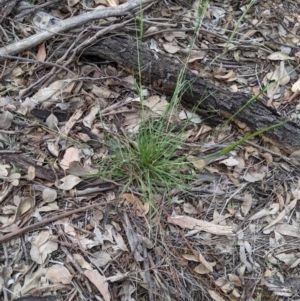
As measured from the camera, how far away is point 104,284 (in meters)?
1.54

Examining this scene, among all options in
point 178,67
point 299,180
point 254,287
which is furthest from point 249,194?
point 178,67

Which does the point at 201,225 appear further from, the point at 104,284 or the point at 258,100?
the point at 258,100

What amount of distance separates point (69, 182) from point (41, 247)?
262 mm

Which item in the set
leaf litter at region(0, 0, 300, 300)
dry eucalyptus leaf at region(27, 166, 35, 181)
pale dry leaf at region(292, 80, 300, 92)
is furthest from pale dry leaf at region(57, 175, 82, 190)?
pale dry leaf at region(292, 80, 300, 92)

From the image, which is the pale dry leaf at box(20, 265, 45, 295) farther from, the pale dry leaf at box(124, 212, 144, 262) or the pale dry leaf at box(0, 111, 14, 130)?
the pale dry leaf at box(0, 111, 14, 130)

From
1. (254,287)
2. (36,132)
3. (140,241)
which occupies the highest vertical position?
(36,132)

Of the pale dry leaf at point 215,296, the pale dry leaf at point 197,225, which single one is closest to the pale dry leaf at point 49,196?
the pale dry leaf at point 197,225

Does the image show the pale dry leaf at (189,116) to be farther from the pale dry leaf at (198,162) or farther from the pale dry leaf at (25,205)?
the pale dry leaf at (25,205)

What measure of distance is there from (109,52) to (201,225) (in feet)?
2.74

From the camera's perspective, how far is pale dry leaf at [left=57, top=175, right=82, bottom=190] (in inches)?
66.3

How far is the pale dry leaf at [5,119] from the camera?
1.78 meters

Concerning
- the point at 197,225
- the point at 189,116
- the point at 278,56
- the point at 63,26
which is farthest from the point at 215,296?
the point at 63,26

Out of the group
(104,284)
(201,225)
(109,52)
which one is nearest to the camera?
(104,284)

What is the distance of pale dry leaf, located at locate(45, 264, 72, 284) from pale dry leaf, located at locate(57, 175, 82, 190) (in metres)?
0.30
